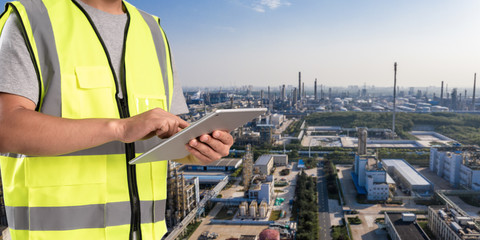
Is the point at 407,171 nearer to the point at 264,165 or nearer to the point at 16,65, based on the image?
the point at 264,165

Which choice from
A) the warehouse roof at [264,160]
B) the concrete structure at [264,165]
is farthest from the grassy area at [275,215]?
the warehouse roof at [264,160]

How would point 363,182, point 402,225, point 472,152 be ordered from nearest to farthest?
point 402,225 → point 363,182 → point 472,152

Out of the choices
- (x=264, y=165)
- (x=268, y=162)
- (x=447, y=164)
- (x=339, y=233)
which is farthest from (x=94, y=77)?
(x=447, y=164)

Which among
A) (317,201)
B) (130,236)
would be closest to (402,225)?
(317,201)

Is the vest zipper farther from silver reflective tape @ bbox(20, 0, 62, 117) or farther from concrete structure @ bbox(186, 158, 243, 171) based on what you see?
concrete structure @ bbox(186, 158, 243, 171)

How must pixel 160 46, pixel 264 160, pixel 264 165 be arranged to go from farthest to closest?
pixel 264 160 → pixel 264 165 → pixel 160 46

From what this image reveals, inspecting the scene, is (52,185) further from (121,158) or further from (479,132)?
(479,132)
